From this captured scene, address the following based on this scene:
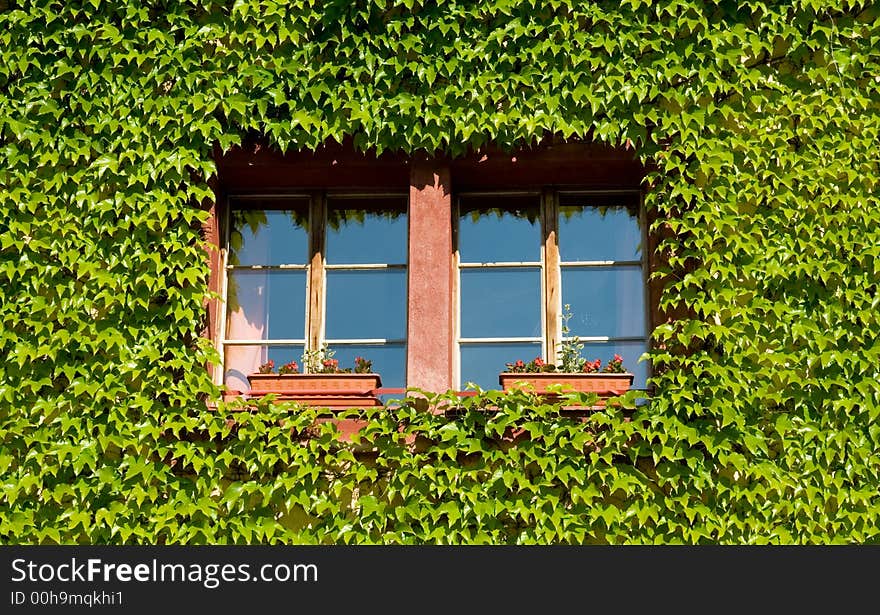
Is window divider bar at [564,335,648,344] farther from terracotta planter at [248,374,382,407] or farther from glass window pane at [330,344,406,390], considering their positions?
terracotta planter at [248,374,382,407]

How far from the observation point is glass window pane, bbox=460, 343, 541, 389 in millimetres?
7344

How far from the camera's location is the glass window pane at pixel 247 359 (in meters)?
7.44

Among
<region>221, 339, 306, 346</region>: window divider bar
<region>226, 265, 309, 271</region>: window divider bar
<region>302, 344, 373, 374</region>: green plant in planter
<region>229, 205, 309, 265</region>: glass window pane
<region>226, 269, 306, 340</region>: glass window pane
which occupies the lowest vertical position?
<region>302, 344, 373, 374</region>: green plant in planter

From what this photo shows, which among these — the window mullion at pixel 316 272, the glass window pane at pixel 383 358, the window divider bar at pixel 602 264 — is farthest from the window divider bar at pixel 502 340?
the window mullion at pixel 316 272

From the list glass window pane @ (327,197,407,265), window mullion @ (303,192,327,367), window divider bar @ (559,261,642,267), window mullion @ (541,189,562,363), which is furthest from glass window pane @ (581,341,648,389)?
window mullion @ (303,192,327,367)

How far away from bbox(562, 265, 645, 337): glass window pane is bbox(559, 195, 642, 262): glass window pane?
0.31ft

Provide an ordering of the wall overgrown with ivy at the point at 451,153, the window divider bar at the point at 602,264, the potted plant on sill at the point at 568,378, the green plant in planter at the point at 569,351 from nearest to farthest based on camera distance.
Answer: the wall overgrown with ivy at the point at 451,153
the potted plant on sill at the point at 568,378
the green plant in planter at the point at 569,351
the window divider bar at the point at 602,264

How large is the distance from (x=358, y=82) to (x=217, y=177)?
3.40 ft

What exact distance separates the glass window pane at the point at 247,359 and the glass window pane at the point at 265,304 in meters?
0.09

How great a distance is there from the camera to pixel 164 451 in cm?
675

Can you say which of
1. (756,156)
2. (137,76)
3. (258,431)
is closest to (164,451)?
(258,431)

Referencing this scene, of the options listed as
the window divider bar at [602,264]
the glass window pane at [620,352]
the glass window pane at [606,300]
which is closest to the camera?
the glass window pane at [620,352]

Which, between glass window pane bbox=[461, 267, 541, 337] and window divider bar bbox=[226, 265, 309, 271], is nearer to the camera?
glass window pane bbox=[461, 267, 541, 337]

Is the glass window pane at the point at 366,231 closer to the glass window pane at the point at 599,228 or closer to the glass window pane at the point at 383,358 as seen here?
the glass window pane at the point at 383,358
